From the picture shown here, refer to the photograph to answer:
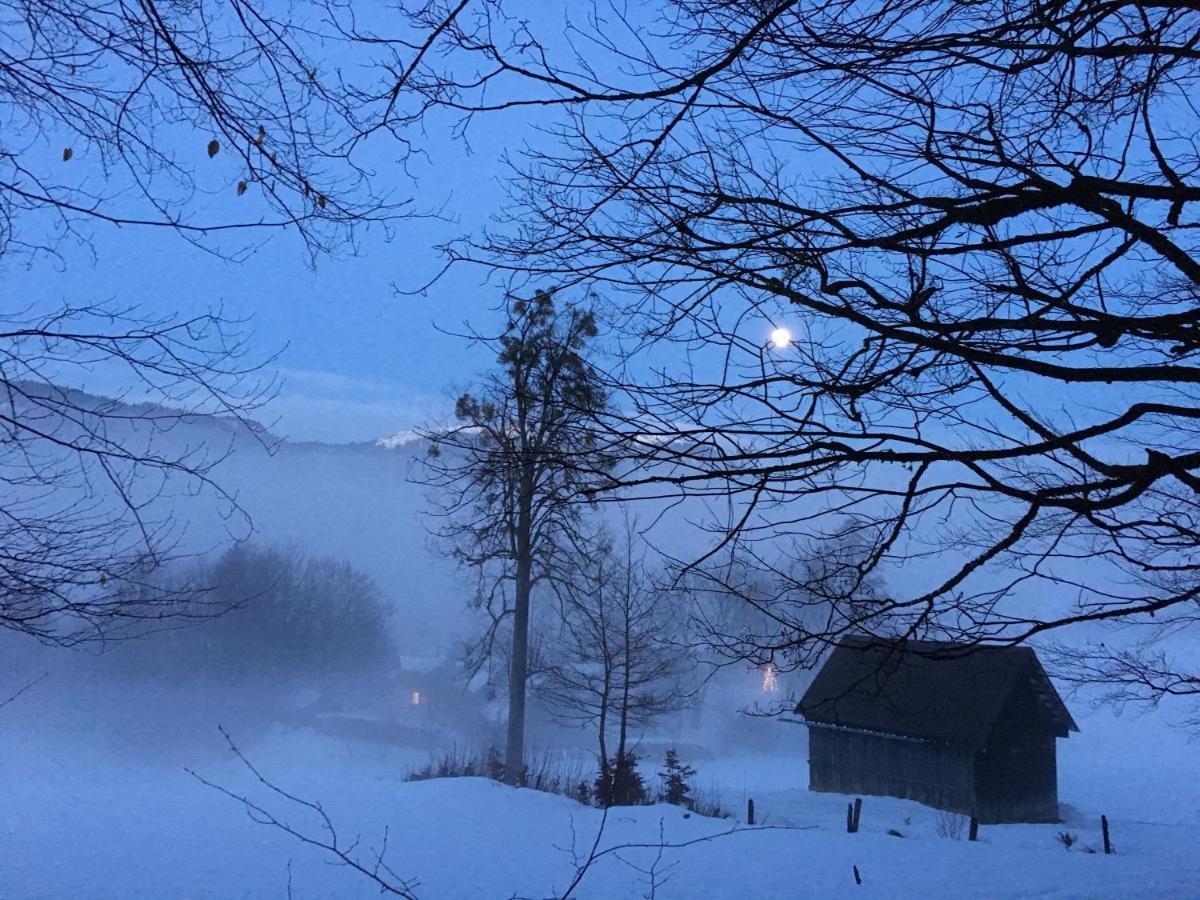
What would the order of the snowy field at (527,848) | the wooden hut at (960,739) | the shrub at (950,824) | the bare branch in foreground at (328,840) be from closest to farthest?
the bare branch in foreground at (328,840)
the snowy field at (527,848)
the shrub at (950,824)
the wooden hut at (960,739)

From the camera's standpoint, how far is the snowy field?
29.0 ft

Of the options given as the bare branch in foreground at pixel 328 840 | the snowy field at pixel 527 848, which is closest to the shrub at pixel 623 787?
the snowy field at pixel 527 848

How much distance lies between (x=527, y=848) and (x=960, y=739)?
38.1 feet

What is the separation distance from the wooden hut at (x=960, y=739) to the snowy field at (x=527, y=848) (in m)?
0.95

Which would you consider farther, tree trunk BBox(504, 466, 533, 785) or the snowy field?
tree trunk BBox(504, 466, 533, 785)

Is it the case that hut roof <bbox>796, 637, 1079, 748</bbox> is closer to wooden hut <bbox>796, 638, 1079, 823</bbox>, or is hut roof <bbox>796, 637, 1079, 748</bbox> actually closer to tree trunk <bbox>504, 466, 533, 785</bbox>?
wooden hut <bbox>796, 638, 1079, 823</bbox>

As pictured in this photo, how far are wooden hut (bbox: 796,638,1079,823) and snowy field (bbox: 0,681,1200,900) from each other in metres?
0.95

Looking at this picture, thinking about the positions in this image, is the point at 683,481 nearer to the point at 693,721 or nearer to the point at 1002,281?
the point at 1002,281

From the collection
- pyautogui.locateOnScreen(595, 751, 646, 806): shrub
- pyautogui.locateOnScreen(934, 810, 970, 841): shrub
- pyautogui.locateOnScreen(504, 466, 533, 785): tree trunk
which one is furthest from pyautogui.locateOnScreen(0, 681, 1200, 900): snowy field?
pyautogui.locateOnScreen(504, 466, 533, 785): tree trunk

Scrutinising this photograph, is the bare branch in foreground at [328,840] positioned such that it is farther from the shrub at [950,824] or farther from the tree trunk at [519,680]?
the shrub at [950,824]

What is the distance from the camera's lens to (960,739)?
18078 millimetres

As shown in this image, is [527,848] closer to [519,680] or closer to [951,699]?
[519,680]

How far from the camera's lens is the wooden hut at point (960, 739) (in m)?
18.4

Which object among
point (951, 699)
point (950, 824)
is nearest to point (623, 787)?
point (950, 824)
